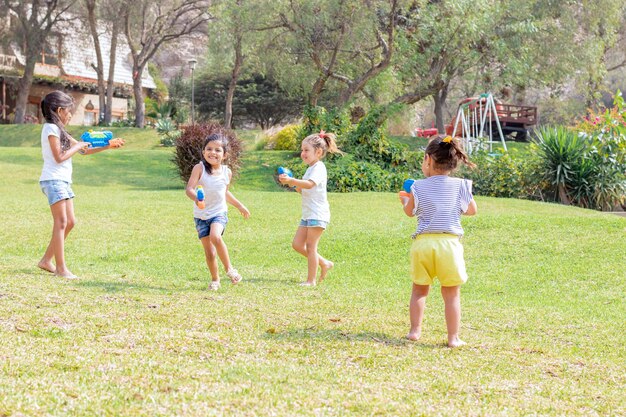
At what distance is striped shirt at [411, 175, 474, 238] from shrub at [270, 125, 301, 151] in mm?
21995

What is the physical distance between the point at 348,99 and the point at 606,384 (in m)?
20.5

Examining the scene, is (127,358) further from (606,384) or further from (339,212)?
(339,212)

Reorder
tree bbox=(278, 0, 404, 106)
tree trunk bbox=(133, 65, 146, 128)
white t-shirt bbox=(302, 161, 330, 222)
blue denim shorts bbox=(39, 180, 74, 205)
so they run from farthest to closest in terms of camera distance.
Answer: tree trunk bbox=(133, 65, 146, 128) < tree bbox=(278, 0, 404, 106) < white t-shirt bbox=(302, 161, 330, 222) < blue denim shorts bbox=(39, 180, 74, 205)

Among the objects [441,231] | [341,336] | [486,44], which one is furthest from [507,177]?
[341,336]

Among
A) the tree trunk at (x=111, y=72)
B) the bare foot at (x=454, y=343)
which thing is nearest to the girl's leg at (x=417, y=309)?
the bare foot at (x=454, y=343)

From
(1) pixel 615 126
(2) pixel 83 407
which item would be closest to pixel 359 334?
(2) pixel 83 407

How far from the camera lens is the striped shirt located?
502 cm

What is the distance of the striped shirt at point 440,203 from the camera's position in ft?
16.5

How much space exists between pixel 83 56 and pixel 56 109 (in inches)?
1663

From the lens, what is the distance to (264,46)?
24.7 meters

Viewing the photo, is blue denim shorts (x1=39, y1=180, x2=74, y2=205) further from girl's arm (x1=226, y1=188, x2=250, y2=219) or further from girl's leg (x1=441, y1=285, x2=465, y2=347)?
girl's leg (x1=441, y1=285, x2=465, y2=347)

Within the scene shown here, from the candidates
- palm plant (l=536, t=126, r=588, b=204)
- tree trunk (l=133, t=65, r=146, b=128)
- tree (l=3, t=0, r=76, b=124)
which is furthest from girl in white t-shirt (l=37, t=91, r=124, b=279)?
tree (l=3, t=0, r=76, b=124)

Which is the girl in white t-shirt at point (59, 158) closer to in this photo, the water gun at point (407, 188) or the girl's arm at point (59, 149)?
the girl's arm at point (59, 149)

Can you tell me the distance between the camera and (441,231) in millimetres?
5004
